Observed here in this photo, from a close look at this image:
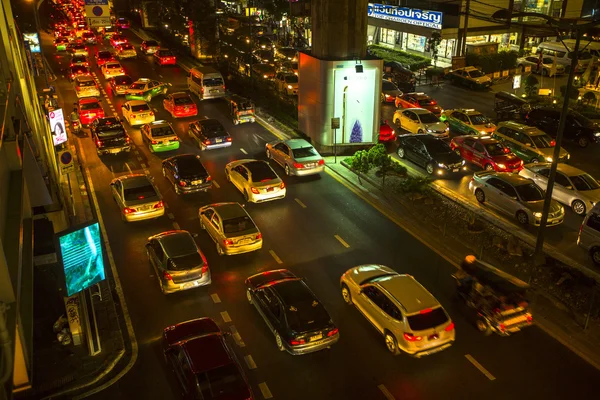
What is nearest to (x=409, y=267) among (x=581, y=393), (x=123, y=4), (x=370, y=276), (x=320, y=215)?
(x=370, y=276)

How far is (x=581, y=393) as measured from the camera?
45.9 feet

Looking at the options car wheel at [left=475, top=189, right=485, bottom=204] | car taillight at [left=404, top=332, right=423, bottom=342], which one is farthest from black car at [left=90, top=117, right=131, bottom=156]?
car taillight at [left=404, top=332, right=423, bottom=342]

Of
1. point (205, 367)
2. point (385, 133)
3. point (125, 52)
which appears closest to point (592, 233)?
point (205, 367)

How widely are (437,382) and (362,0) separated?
2121 cm

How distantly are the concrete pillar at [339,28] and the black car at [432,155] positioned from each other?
5566mm

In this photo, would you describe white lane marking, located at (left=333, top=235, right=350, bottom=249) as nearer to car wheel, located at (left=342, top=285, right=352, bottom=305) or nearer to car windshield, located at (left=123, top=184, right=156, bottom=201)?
car wheel, located at (left=342, top=285, right=352, bottom=305)

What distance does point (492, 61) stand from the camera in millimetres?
51625

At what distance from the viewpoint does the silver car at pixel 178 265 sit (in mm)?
17656

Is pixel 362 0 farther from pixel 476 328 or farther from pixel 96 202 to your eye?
pixel 476 328

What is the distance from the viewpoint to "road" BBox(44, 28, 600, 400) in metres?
14.2

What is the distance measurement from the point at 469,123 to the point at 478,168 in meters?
5.70

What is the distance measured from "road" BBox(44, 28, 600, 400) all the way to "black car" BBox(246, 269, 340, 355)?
505 mm

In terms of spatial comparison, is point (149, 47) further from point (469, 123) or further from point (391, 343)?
point (391, 343)

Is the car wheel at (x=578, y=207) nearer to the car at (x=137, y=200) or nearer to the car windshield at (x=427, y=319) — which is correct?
the car windshield at (x=427, y=319)
